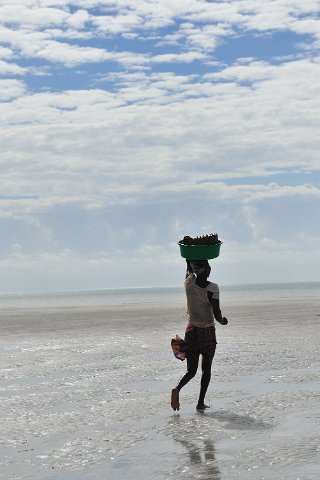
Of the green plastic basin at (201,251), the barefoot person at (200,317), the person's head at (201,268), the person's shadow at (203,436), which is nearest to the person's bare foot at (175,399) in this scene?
the person's shadow at (203,436)

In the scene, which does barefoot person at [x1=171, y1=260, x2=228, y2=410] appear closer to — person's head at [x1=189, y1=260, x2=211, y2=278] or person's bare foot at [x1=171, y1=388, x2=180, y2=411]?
person's head at [x1=189, y1=260, x2=211, y2=278]

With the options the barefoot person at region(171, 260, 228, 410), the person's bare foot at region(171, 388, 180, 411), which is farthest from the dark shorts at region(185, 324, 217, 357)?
the person's bare foot at region(171, 388, 180, 411)

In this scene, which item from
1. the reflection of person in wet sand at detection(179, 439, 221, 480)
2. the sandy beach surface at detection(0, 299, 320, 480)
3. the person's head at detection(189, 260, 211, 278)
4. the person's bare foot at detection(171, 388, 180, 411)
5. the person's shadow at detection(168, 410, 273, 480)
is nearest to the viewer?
the reflection of person in wet sand at detection(179, 439, 221, 480)

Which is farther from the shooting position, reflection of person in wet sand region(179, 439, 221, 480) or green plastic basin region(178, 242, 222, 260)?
green plastic basin region(178, 242, 222, 260)

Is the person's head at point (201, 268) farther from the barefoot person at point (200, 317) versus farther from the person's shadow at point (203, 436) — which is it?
the person's shadow at point (203, 436)

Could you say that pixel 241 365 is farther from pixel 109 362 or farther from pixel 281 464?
pixel 281 464

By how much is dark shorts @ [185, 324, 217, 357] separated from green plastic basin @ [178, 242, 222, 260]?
1.02 m

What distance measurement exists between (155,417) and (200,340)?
1310 millimetres

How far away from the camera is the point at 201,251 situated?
10242mm

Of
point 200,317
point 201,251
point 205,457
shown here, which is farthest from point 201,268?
point 205,457

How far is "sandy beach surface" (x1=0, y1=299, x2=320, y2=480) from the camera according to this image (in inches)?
278

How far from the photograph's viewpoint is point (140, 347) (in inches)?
798

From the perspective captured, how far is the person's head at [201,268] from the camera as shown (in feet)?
33.9

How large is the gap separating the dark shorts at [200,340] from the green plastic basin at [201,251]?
3.35 feet
